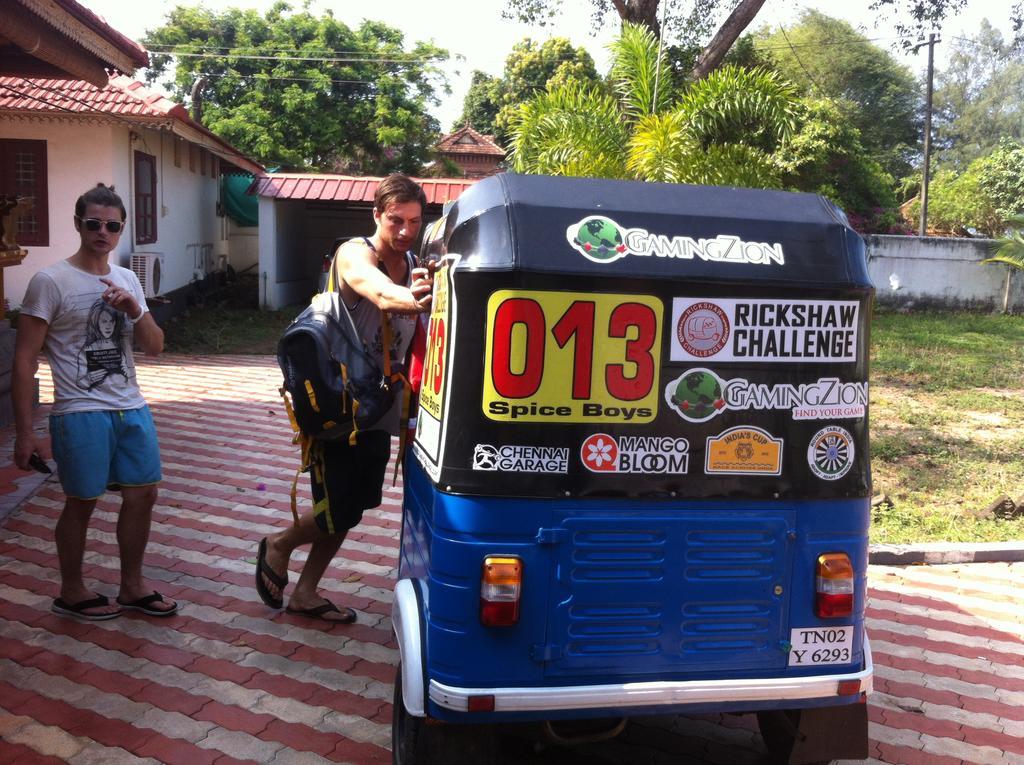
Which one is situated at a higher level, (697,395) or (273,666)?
(697,395)

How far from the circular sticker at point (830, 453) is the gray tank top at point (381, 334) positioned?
1.69 m

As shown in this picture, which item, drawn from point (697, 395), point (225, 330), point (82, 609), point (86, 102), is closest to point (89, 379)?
point (82, 609)

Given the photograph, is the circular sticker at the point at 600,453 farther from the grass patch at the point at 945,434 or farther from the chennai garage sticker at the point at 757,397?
the grass patch at the point at 945,434

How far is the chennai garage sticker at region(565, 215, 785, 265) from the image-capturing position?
2744 mm

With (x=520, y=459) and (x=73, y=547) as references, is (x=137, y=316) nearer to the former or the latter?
(x=73, y=547)

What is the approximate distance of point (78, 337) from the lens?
4.00m

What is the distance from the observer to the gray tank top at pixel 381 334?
3934 millimetres

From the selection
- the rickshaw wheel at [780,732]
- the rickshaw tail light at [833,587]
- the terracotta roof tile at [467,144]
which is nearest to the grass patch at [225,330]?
the rickshaw wheel at [780,732]

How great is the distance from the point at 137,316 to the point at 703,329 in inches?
99.2

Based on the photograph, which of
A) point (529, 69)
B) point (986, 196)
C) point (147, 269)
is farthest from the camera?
point (529, 69)

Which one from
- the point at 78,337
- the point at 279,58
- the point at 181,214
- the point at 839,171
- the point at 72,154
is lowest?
the point at 78,337

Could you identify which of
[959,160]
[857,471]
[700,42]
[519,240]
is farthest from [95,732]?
[959,160]

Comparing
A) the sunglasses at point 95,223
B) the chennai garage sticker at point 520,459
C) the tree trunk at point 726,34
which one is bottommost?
the chennai garage sticker at point 520,459

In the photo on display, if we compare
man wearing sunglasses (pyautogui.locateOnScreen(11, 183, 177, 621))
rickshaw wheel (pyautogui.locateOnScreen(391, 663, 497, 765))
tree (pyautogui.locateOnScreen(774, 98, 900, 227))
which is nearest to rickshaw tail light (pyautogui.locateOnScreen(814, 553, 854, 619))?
rickshaw wheel (pyautogui.locateOnScreen(391, 663, 497, 765))
